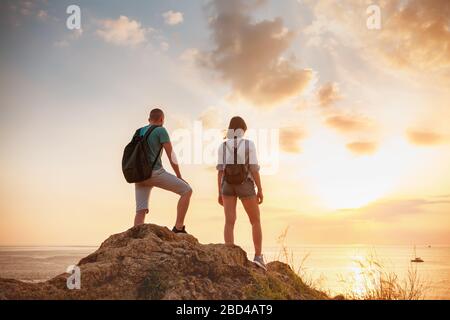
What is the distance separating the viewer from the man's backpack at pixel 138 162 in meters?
7.09

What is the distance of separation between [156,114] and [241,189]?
6.69 feet

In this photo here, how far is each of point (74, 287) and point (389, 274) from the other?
576 centimetres

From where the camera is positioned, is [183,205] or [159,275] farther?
[183,205]

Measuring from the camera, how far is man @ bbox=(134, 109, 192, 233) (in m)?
7.15

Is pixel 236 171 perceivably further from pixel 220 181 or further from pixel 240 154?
pixel 220 181

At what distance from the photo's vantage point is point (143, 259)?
616 cm

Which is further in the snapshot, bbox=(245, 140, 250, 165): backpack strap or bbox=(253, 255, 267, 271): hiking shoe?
bbox=(253, 255, 267, 271): hiking shoe

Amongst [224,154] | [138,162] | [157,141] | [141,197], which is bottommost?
[141,197]

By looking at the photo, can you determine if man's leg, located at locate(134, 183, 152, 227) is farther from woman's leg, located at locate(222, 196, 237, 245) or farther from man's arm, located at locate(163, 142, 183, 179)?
woman's leg, located at locate(222, 196, 237, 245)

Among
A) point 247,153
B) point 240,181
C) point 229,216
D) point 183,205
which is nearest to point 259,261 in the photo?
point 229,216

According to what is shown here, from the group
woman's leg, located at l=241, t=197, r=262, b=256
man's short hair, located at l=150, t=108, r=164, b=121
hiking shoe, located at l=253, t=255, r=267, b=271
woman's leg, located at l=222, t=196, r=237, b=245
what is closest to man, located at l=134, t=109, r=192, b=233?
man's short hair, located at l=150, t=108, r=164, b=121

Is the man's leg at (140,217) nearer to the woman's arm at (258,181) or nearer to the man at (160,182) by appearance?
the man at (160,182)

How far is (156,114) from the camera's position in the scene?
7496 mm

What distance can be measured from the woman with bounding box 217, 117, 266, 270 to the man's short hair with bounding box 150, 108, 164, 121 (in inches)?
50.0
